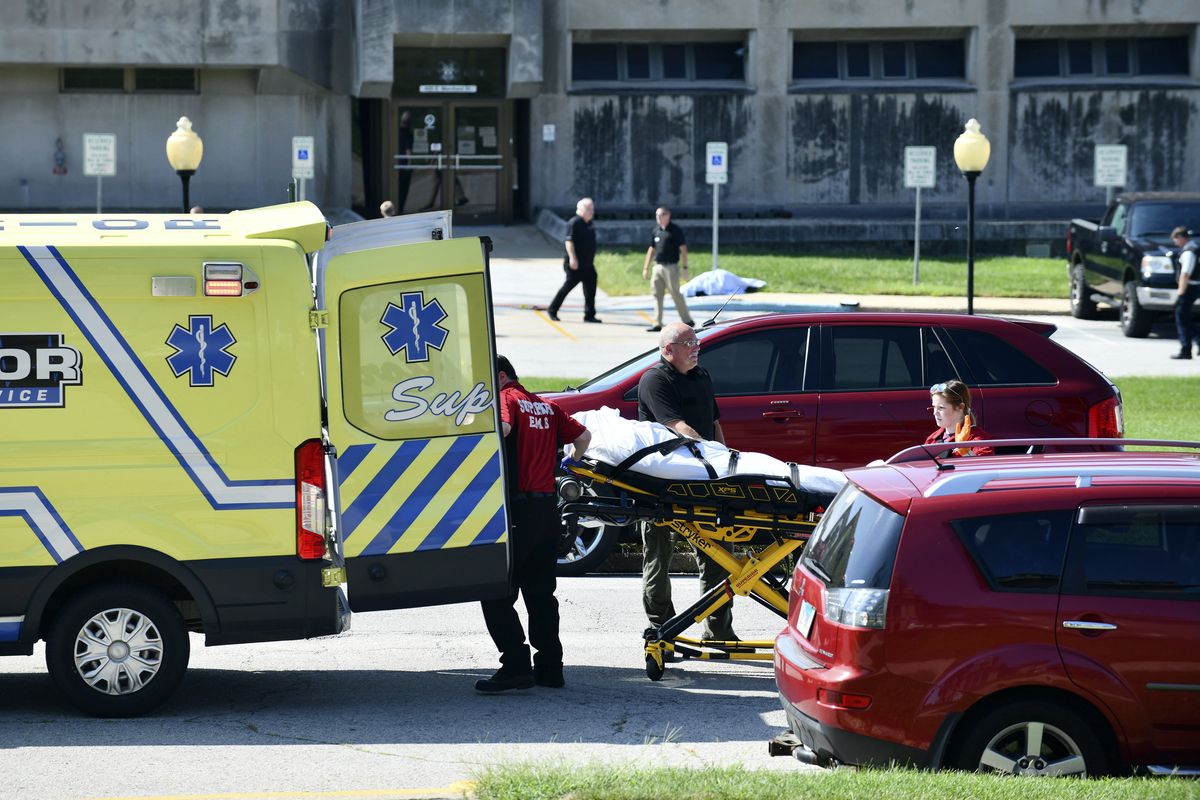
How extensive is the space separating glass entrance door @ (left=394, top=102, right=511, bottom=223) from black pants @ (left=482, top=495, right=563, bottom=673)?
31385 millimetres

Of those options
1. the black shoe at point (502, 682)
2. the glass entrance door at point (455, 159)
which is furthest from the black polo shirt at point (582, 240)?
the black shoe at point (502, 682)

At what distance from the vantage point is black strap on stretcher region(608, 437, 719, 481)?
27.5 ft

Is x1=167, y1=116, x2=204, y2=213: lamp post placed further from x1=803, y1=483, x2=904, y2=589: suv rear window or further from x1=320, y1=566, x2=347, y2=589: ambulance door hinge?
x1=803, y1=483, x2=904, y2=589: suv rear window

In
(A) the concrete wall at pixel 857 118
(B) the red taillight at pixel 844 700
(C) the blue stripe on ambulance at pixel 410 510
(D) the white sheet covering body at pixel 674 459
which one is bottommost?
(B) the red taillight at pixel 844 700

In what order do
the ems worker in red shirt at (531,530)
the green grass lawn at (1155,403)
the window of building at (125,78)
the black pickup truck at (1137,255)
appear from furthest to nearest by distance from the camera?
the window of building at (125,78)
the black pickup truck at (1137,255)
the green grass lawn at (1155,403)
the ems worker in red shirt at (531,530)

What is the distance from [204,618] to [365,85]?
29629 millimetres

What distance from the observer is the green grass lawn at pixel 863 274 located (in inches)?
1184

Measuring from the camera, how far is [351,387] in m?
8.00

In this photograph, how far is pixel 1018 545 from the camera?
641cm

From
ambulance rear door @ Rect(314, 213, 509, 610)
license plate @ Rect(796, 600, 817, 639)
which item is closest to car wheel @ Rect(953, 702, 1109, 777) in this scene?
license plate @ Rect(796, 600, 817, 639)

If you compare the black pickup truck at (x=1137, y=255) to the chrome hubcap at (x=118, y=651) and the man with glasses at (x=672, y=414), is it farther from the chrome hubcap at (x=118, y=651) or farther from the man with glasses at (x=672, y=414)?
the chrome hubcap at (x=118, y=651)

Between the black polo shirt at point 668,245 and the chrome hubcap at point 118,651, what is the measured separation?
1700cm

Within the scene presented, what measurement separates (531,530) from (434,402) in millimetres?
923

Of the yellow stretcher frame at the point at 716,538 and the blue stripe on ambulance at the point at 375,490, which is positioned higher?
the blue stripe on ambulance at the point at 375,490
